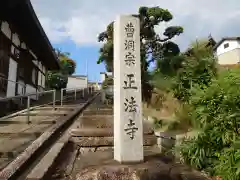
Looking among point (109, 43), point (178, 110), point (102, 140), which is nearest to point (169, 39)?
point (109, 43)

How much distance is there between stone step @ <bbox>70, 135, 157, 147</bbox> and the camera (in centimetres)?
610

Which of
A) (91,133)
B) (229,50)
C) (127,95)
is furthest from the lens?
(229,50)

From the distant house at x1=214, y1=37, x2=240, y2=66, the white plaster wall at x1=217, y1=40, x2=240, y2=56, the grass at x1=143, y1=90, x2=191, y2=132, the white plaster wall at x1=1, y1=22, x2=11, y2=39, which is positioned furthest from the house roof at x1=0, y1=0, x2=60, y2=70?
the white plaster wall at x1=217, y1=40, x2=240, y2=56

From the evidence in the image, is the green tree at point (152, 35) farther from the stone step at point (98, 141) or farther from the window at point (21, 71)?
the stone step at point (98, 141)

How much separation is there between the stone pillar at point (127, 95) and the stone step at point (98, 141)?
42.2 inches

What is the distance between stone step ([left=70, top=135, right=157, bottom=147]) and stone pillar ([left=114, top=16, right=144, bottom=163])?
107 centimetres

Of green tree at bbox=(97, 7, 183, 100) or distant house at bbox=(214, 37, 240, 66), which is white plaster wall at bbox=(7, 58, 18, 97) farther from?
distant house at bbox=(214, 37, 240, 66)

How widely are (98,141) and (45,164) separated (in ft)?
5.48

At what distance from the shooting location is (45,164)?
15.5 feet

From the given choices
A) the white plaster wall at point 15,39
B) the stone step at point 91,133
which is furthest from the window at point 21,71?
the stone step at point 91,133

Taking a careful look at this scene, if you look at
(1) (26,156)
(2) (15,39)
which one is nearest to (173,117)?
(1) (26,156)

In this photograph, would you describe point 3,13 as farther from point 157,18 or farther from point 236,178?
point 236,178

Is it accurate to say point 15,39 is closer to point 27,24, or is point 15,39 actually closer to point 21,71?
point 27,24

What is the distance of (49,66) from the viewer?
23375mm
